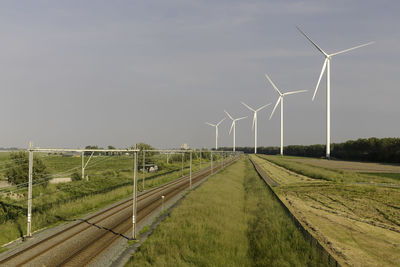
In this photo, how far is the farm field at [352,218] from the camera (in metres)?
21.3

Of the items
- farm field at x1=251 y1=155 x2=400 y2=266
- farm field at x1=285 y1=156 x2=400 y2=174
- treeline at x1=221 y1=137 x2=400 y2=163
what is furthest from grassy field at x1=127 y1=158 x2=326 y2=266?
treeline at x1=221 y1=137 x2=400 y2=163

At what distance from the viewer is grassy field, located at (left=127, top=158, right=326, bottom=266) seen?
1691cm

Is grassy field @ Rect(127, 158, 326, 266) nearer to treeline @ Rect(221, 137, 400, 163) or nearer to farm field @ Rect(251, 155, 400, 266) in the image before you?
farm field @ Rect(251, 155, 400, 266)

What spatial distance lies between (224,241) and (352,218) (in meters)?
20.4

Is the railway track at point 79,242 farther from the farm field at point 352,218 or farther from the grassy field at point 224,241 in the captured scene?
the farm field at point 352,218

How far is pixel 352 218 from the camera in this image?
32.2 m

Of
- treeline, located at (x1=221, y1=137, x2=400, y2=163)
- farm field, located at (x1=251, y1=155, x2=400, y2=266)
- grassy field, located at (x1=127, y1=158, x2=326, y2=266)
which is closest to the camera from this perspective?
grassy field, located at (x1=127, y1=158, x2=326, y2=266)

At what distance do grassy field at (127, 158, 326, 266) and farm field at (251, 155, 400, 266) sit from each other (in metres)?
3.25

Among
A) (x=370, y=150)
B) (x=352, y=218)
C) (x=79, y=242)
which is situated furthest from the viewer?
(x=370, y=150)

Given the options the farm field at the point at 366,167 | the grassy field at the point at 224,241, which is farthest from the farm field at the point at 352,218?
the farm field at the point at 366,167

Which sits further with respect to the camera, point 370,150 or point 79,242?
point 370,150

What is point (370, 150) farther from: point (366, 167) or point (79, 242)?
point (79, 242)

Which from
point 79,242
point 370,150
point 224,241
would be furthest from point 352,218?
point 370,150

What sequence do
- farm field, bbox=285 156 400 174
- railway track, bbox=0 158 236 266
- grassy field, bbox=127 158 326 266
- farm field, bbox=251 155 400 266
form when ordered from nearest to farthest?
railway track, bbox=0 158 236 266
grassy field, bbox=127 158 326 266
farm field, bbox=251 155 400 266
farm field, bbox=285 156 400 174
